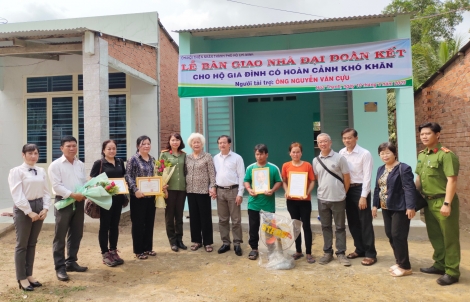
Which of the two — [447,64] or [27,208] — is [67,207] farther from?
[447,64]

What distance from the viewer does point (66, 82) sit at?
27.9 feet

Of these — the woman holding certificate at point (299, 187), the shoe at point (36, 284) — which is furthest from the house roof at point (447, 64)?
the shoe at point (36, 284)

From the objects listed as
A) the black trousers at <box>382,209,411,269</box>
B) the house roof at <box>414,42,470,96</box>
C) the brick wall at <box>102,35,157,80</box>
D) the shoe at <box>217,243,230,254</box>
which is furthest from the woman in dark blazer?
the brick wall at <box>102,35,157,80</box>

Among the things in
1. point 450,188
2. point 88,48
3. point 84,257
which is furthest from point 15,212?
point 450,188

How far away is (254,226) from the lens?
13.9ft

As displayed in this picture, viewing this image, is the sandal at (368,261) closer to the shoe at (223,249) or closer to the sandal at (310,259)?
the sandal at (310,259)

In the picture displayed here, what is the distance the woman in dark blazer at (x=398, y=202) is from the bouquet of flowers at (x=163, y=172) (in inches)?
102

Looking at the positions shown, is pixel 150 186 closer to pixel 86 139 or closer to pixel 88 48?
pixel 86 139

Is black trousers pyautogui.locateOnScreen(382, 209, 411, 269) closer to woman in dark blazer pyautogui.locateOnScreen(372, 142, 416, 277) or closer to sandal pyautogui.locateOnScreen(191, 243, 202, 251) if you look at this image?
woman in dark blazer pyautogui.locateOnScreen(372, 142, 416, 277)

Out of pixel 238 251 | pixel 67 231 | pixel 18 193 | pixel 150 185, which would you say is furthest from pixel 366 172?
pixel 18 193

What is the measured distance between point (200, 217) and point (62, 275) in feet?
5.73

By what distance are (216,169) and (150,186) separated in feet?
2.95

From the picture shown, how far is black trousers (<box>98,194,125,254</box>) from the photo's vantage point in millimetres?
3994

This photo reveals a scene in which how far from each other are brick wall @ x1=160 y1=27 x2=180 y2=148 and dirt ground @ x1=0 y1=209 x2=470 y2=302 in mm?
4772
